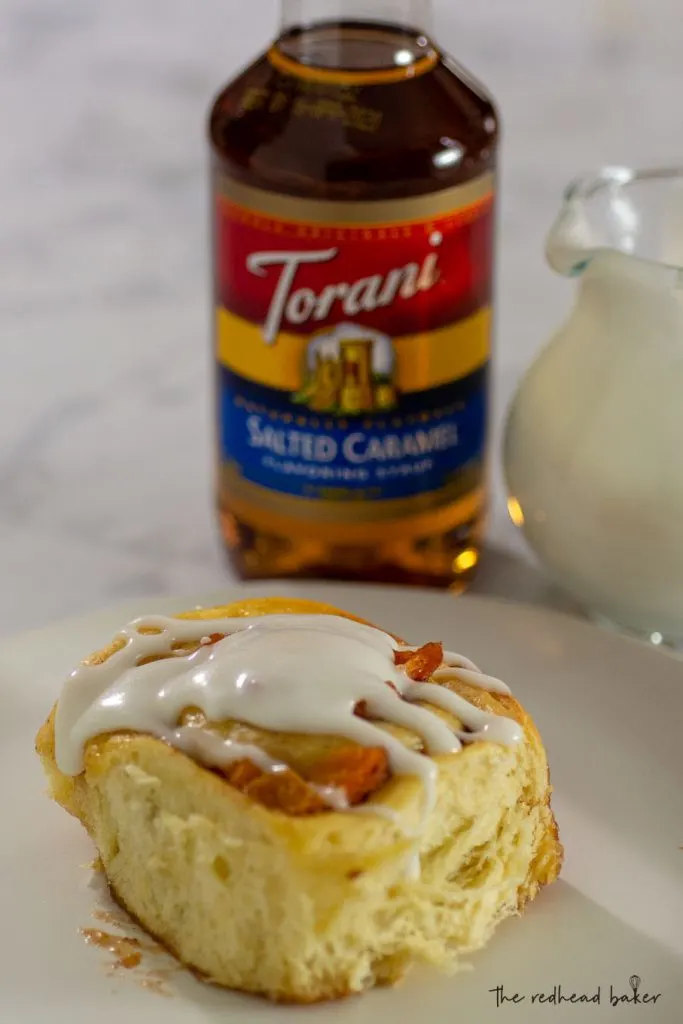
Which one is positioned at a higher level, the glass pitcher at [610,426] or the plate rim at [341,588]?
the glass pitcher at [610,426]

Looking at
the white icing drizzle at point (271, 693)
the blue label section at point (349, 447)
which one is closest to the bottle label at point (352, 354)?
the blue label section at point (349, 447)

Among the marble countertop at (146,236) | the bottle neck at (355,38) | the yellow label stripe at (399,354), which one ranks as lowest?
the marble countertop at (146,236)

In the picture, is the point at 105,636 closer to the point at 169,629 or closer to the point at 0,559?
the point at 169,629

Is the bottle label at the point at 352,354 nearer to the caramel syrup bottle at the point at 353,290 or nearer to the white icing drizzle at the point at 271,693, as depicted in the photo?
the caramel syrup bottle at the point at 353,290

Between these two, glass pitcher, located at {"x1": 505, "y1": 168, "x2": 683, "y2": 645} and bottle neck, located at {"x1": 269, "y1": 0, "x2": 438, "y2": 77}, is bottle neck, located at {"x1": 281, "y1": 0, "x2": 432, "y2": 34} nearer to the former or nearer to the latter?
bottle neck, located at {"x1": 269, "y1": 0, "x2": 438, "y2": 77}

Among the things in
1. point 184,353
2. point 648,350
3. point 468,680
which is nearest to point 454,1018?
point 468,680

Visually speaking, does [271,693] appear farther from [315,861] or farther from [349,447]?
[349,447]

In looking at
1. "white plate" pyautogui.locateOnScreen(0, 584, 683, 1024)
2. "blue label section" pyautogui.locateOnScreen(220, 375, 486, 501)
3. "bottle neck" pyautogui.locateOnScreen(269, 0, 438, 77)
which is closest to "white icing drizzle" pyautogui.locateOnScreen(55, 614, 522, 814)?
"white plate" pyautogui.locateOnScreen(0, 584, 683, 1024)
